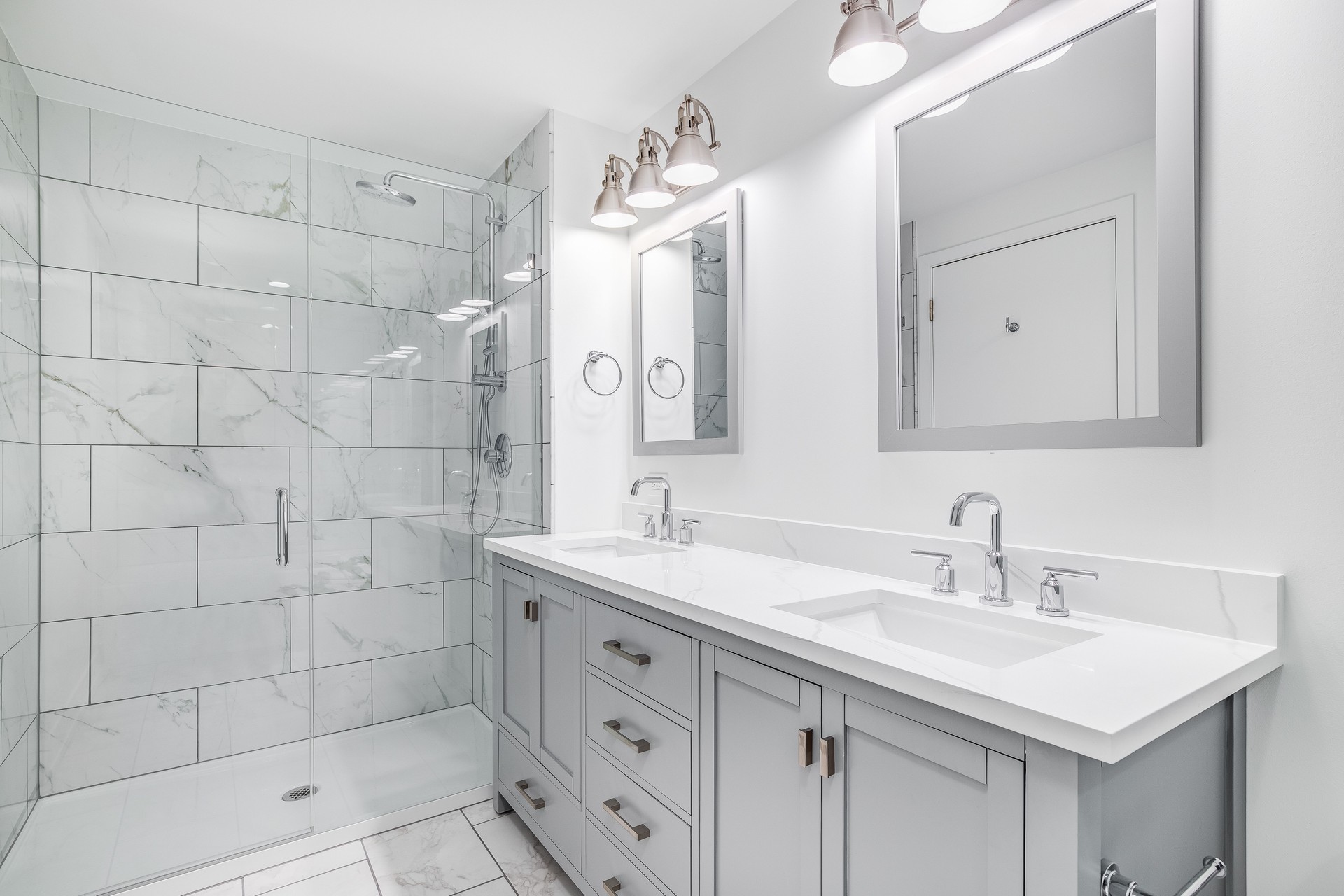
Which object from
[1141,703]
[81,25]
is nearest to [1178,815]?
[1141,703]

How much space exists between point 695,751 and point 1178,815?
766 millimetres

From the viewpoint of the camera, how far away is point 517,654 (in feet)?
6.91

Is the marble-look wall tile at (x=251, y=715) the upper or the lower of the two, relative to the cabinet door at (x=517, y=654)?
lower

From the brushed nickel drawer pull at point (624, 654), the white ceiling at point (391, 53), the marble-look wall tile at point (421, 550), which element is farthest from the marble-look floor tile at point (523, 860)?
the white ceiling at point (391, 53)

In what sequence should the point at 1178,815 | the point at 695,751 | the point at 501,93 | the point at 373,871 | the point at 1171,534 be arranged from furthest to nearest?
the point at 501,93 → the point at 373,871 → the point at 695,751 → the point at 1171,534 → the point at 1178,815

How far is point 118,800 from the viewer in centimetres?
204

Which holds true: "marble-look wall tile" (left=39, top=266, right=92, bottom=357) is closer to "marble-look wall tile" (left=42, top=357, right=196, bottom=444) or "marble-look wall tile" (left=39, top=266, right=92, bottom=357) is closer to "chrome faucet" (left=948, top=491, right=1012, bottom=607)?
"marble-look wall tile" (left=42, top=357, right=196, bottom=444)

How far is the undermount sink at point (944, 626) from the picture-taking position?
1143 mm

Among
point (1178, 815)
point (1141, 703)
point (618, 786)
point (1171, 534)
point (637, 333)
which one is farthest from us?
point (637, 333)

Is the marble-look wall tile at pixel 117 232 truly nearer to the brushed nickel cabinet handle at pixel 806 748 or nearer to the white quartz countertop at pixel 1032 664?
the white quartz countertop at pixel 1032 664

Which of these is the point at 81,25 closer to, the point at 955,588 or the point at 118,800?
the point at 118,800

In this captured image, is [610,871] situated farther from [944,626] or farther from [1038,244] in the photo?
[1038,244]

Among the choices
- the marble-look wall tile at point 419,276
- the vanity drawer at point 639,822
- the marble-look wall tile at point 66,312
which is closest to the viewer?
the vanity drawer at point 639,822

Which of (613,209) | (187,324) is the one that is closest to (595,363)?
(613,209)
